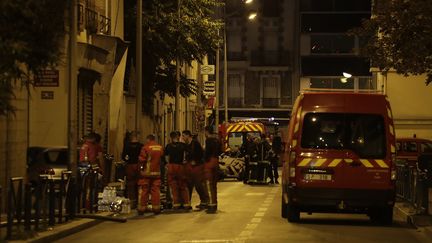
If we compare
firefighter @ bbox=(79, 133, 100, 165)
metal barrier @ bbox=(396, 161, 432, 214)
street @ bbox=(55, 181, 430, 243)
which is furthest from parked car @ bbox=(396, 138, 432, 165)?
firefighter @ bbox=(79, 133, 100, 165)

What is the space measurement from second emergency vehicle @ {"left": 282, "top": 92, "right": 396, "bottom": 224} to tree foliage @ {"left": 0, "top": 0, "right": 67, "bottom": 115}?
566cm

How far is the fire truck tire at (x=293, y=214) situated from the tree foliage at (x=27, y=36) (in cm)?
630

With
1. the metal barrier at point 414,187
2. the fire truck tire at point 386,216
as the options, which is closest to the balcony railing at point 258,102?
the metal barrier at point 414,187

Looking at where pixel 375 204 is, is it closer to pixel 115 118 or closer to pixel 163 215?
pixel 163 215

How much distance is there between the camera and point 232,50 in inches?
2596

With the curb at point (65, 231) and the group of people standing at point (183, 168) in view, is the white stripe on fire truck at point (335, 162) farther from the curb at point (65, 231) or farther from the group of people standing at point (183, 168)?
the curb at point (65, 231)

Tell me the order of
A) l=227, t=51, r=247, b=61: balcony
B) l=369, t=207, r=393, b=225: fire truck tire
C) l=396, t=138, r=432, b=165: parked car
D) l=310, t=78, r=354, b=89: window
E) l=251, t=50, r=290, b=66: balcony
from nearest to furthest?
l=369, t=207, r=393, b=225: fire truck tire < l=396, t=138, r=432, b=165: parked car < l=310, t=78, r=354, b=89: window < l=251, t=50, r=290, b=66: balcony < l=227, t=51, r=247, b=61: balcony

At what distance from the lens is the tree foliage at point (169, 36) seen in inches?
1139

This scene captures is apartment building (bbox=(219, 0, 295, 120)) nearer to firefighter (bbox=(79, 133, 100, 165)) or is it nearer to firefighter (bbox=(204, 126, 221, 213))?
firefighter (bbox=(79, 133, 100, 165))

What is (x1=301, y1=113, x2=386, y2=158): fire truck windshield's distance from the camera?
15.4 metres

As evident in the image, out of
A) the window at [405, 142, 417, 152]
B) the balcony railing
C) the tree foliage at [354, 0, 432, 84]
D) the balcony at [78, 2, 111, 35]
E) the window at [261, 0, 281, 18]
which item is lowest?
the window at [405, 142, 417, 152]

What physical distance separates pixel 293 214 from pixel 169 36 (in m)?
14.5

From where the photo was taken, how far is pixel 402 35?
55.1 ft

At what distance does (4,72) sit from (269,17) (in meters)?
55.9
